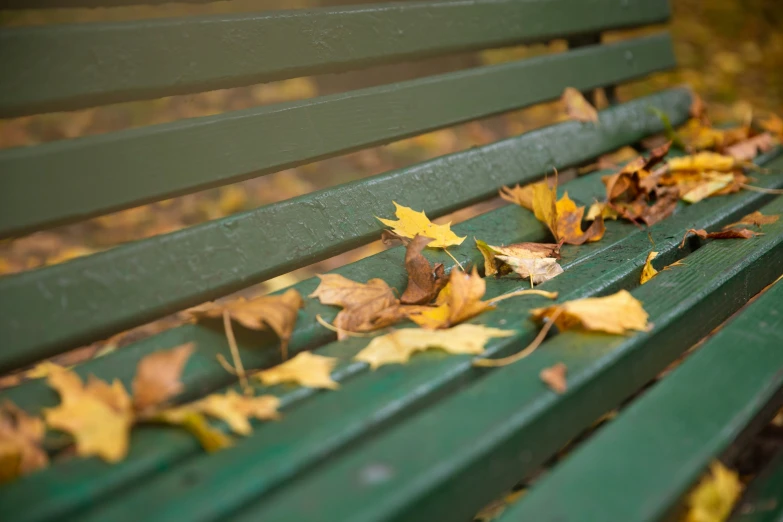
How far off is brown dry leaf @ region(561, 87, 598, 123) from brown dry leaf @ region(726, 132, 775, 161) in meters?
0.44

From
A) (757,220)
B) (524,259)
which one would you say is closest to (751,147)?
(757,220)

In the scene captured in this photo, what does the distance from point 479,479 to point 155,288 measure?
2.05 ft

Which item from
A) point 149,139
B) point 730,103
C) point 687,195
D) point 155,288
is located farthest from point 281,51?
point 730,103

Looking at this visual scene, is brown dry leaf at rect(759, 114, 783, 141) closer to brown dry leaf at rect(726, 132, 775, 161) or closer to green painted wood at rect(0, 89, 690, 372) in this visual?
brown dry leaf at rect(726, 132, 775, 161)

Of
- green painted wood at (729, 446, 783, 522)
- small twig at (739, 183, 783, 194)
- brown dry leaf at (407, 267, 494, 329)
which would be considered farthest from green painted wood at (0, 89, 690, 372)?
green painted wood at (729, 446, 783, 522)

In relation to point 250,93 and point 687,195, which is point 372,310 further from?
point 250,93

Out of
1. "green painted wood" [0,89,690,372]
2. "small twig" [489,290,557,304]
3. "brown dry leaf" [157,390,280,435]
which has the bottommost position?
"small twig" [489,290,557,304]

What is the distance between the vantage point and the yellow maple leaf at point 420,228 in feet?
4.21

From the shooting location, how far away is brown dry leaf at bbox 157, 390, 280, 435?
2.51 ft

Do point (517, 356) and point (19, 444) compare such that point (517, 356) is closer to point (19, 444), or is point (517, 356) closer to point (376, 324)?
point (376, 324)

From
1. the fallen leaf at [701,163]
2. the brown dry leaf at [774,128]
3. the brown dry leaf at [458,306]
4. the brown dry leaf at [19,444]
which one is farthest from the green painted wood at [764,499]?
the brown dry leaf at [774,128]

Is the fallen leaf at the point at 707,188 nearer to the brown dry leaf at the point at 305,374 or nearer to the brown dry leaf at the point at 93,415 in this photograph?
the brown dry leaf at the point at 305,374

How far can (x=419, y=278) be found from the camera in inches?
45.8

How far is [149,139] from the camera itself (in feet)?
3.52
